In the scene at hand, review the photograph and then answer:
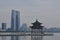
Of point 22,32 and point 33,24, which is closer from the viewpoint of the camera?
point 33,24

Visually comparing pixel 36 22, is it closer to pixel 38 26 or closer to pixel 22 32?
pixel 38 26

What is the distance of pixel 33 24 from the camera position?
1897 inches

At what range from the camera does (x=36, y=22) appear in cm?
4803

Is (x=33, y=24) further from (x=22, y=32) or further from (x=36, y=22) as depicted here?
(x=22, y=32)

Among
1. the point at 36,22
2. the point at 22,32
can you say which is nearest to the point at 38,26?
the point at 36,22

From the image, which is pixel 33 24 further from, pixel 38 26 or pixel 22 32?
pixel 22 32

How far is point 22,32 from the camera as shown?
126m

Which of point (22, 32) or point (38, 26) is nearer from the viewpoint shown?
point (38, 26)

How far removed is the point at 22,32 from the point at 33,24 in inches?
3087

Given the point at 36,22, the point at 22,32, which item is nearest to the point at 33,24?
the point at 36,22

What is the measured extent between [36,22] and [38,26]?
1095 mm

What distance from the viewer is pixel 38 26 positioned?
159 feet

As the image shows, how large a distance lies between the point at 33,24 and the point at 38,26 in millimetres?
1225
